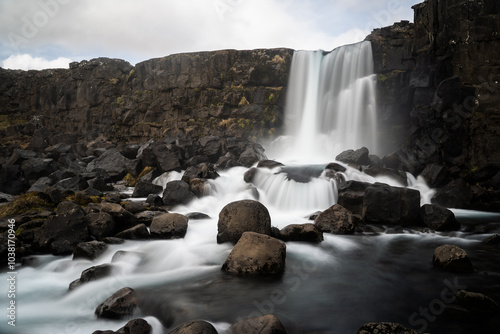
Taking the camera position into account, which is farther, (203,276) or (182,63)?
(182,63)

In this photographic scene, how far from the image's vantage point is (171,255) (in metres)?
7.45

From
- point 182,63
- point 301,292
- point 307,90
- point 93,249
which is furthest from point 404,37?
point 93,249

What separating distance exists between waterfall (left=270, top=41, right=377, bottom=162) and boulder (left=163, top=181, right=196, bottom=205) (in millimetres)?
9617

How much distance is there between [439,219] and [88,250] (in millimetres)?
9256

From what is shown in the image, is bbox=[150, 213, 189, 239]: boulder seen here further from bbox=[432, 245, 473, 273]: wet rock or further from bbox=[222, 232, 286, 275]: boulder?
bbox=[432, 245, 473, 273]: wet rock

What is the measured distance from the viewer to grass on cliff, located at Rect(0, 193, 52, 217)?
904 centimetres

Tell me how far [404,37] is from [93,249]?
785 inches

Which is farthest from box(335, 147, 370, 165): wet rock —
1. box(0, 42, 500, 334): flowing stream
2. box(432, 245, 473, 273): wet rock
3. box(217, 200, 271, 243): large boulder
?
box(432, 245, 473, 273): wet rock

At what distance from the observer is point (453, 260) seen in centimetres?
625

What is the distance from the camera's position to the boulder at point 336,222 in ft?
29.2

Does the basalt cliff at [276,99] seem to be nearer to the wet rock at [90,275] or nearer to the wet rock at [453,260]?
the wet rock at [453,260]

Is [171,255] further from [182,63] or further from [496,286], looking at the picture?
[182,63]

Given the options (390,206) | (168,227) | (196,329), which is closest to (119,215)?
(168,227)

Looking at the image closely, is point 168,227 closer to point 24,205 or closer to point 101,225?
point 101,225
